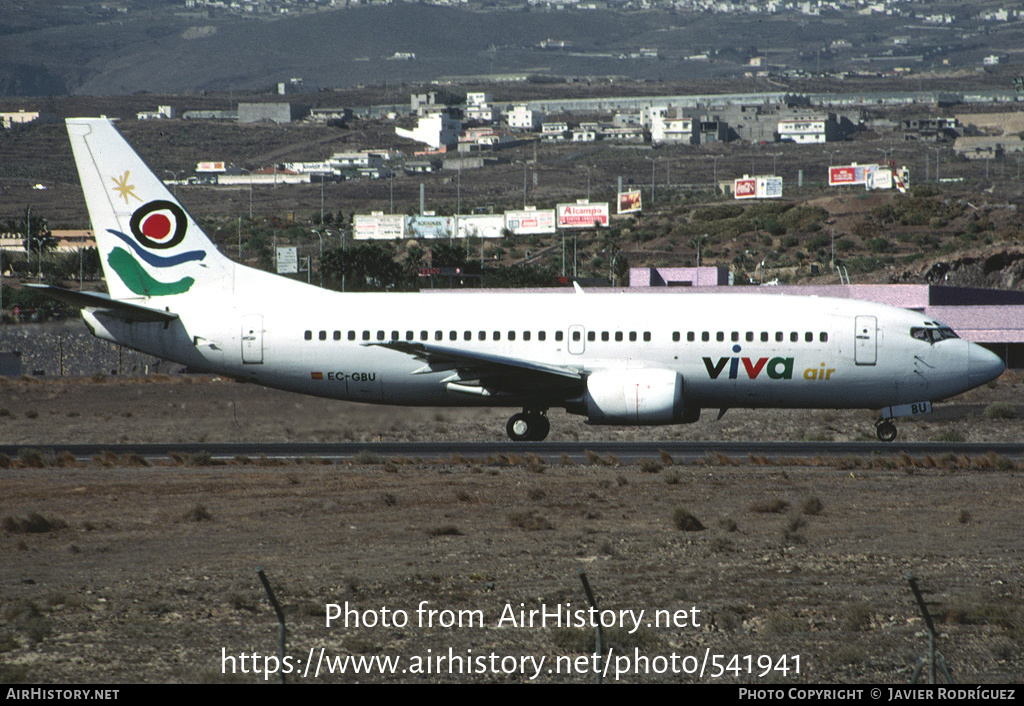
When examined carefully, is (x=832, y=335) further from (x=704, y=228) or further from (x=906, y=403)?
(x=704, y=228)

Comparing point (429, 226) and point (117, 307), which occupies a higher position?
point (117, 307)

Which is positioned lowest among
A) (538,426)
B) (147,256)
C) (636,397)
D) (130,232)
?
(538,426)

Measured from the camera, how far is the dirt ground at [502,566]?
1418cm

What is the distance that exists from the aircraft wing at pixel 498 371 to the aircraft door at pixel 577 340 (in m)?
0.52

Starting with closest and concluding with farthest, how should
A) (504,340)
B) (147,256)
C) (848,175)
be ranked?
(504,340) < (147,256) < (848,175)

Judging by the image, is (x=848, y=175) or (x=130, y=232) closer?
(x=130, y=232)

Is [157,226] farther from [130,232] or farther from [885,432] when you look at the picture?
[885,432]

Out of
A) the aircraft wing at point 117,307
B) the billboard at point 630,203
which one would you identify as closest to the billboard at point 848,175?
the billboard at point 630,203

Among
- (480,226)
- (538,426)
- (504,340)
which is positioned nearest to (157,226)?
(504,340)

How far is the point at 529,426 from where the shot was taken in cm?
3578

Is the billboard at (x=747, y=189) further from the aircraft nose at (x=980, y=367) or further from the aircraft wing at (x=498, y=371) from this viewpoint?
the aircraft wing at (x=498, y=371)

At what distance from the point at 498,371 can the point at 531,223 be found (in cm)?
10241
